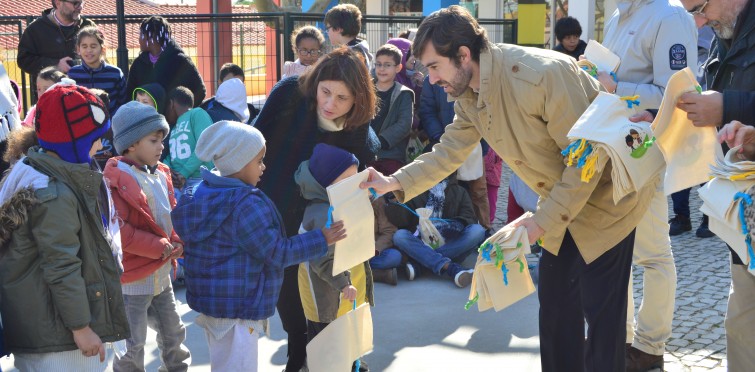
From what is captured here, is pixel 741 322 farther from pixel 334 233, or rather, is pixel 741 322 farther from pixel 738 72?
pixel 334 233

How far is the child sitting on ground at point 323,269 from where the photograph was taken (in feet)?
14.2

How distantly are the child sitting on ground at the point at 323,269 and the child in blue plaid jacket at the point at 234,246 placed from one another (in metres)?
0.43

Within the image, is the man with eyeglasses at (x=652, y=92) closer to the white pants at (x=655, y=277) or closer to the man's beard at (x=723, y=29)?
the white pants at (x=655, y=277)

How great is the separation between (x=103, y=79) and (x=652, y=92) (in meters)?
5.03

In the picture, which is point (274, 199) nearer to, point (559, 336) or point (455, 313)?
point (559, 336)

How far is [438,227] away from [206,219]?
3560mm

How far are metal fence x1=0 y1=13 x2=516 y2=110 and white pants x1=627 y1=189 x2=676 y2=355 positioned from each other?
20.3 feet

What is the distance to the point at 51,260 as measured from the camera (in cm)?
334

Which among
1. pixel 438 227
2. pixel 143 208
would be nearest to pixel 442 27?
pixel 143 208

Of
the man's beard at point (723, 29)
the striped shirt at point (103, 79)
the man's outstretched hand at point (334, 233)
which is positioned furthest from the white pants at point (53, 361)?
the striped shirt at point (103, 79)

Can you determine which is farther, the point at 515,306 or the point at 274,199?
the point at 515,306

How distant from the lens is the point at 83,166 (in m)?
3.46

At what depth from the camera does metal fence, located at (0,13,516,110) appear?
33.1 ft

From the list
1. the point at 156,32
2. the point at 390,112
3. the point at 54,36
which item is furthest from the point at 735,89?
the point at 54,36
